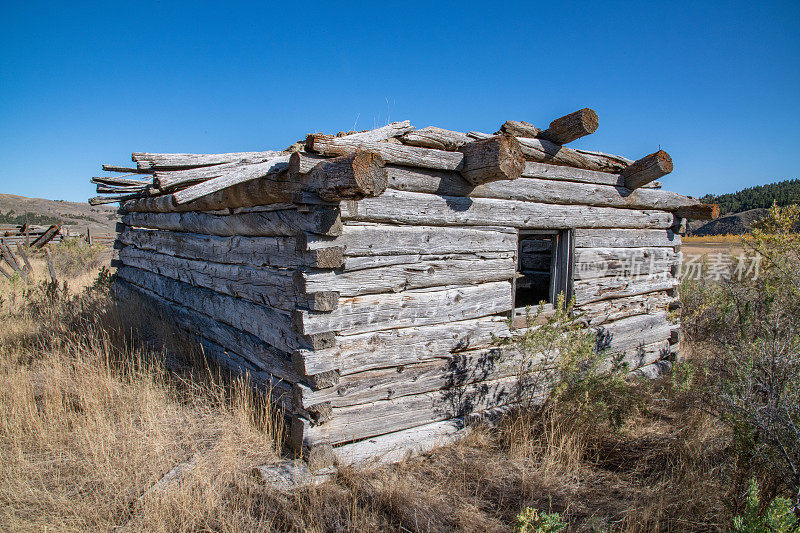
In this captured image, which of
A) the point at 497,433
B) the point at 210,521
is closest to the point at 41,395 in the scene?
the point at 210,521

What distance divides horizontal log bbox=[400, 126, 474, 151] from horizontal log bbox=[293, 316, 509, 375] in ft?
5.56

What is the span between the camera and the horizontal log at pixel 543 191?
13.8ft

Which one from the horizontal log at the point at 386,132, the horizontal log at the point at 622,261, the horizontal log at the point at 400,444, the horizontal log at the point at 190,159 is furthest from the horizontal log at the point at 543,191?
the horizontal log at the point at 400,444

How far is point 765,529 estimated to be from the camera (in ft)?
7.86

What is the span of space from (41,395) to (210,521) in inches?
120

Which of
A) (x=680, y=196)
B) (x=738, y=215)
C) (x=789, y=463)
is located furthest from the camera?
(x=738, y=215)

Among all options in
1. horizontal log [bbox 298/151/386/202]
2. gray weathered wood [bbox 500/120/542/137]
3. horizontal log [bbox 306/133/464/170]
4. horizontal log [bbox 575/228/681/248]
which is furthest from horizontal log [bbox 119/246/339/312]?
horizontal log [bbox 575/228/681/248]

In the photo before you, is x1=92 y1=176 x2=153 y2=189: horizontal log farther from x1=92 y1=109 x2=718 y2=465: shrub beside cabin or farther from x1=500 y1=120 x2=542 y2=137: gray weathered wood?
x1=500 y1=120 x2=542 y2=137: gray weathered wood

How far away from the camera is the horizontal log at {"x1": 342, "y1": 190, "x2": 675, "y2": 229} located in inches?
158

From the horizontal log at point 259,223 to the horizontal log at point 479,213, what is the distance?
18 cm

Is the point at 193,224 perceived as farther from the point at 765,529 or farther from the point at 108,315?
the point at 765,529

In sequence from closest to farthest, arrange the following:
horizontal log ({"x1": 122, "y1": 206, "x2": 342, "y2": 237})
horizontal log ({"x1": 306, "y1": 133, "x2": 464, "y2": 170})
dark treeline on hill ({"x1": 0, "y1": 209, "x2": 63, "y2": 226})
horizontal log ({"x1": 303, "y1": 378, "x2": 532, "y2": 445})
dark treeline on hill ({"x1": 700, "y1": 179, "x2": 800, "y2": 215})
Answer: horizontal log ({"x1": 306, "y1": 133, "x2": 464, "y2": 170}) → horizontal log ({"x1": 122, "y1": 206, "x2": 342, "y2": 237}) → horizontal log ({"x1": 303, "y1": 378, "x2": 532, "y2": 445}) → dark treeline on hill ({"x1": 0, "y1": 209, "x2": 63, "y2": 226}) → dark treeline on hill ({"x1": 700, "y1": 179, "x2": 800, "y2": 215})

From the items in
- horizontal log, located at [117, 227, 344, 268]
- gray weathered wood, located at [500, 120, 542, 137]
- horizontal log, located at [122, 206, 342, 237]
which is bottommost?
horizontal log, located at [117, 227, 344, 268]

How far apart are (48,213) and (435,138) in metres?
56.3
